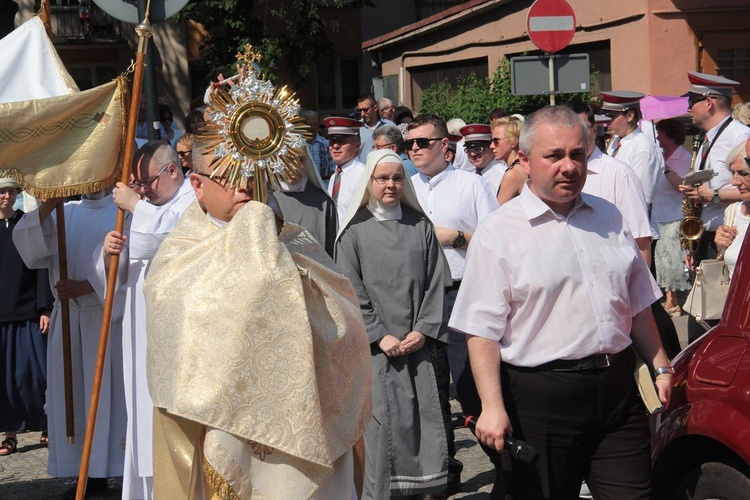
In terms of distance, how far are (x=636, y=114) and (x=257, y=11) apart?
1880 centimetres

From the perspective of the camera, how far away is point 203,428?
4.28 m

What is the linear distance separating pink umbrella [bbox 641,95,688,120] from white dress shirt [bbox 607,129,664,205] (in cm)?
336

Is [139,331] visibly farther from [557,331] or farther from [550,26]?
[550,26]

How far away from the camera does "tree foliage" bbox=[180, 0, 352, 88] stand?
27250 mm

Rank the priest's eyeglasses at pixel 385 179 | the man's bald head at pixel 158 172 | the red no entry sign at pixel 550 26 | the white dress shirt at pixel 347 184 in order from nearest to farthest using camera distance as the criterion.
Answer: the man's bald head at pixel 158 172, the priest's eyeglasses at pixel 385 179, the white dress shirt at pixel 347 184, the red no entry sign at pixel 550 26

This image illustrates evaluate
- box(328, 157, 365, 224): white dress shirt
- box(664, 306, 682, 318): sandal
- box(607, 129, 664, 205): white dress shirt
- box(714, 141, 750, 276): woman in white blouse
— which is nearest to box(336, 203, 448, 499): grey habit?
box(714, 141, 750, 276): woman in white blouse

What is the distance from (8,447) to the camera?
29.0 ft

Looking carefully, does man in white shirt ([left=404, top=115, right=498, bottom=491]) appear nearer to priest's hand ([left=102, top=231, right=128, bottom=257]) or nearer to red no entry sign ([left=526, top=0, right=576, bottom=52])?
priest's hand ([left=102, top=231, right=128, bottom=257])

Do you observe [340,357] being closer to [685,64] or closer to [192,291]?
[192,291]

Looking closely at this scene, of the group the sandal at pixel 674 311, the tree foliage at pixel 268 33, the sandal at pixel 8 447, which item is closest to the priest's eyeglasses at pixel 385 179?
the sandal at pixel 8 447

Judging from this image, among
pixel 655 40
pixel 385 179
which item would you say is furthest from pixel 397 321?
pixel 655 40

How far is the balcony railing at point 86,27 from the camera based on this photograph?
107 ft

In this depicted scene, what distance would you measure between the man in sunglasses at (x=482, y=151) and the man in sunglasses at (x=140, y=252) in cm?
393

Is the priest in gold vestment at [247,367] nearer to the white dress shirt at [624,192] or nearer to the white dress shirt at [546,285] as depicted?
the white dress shirt at [546,285]
